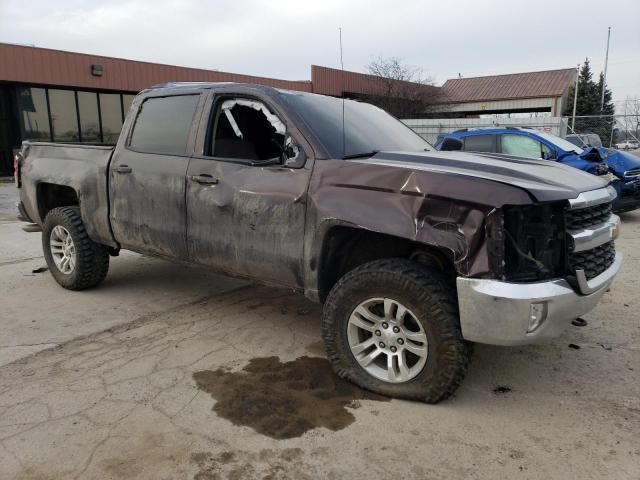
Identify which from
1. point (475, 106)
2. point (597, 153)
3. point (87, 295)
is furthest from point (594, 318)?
point (475, 106)

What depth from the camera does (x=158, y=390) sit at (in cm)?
329

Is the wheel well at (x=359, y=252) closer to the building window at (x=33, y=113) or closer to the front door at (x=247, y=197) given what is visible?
the front door at (x=247, y=197)

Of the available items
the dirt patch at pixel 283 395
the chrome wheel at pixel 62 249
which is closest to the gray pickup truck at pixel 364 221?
the dirt patch at pixel 283 395

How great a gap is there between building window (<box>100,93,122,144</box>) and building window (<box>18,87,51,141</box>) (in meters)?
2.09

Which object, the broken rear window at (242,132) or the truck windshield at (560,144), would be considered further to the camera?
the truck windshield at (560,144)

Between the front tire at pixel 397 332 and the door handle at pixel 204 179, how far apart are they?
4.18 feet

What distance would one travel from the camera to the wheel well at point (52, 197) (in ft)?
18.2

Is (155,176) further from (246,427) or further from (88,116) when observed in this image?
(88,116)

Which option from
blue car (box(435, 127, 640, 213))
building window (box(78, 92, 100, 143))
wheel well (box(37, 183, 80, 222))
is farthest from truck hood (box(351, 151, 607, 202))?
building window (box(78, 92, 100, 143))

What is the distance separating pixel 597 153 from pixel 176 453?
871 cm

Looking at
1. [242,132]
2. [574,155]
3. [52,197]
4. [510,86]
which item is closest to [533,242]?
[242,132]

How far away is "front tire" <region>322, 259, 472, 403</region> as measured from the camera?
292 cm

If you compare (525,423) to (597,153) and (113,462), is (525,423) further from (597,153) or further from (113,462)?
(597,153)

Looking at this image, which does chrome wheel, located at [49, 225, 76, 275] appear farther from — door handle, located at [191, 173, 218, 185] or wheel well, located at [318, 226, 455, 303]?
wheel well, located at [318, 226, 455, 303]
